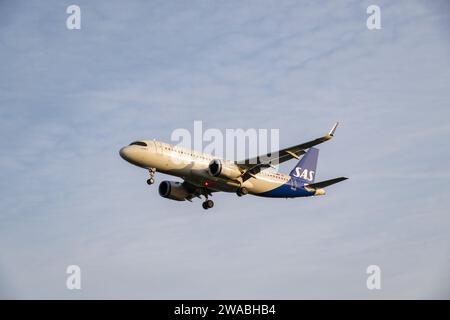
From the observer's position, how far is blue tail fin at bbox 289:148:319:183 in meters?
83.7

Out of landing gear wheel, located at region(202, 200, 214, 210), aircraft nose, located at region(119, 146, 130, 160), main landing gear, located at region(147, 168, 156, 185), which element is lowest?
landing gear wheel, located at region(202, 200, 214, 210)

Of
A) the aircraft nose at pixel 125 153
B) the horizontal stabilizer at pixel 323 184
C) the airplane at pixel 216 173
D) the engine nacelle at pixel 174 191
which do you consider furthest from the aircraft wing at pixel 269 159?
the aircraft nose at pixel 125 153

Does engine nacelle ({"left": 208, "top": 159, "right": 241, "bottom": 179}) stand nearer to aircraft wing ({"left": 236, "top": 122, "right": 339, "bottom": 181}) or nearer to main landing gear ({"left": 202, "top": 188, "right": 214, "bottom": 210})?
aircraft wing ({"left": 236, "top": 122, "right": 339, "bottom": 181})

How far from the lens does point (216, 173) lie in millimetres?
71500

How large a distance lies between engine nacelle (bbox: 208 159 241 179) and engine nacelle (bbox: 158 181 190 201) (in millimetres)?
8503

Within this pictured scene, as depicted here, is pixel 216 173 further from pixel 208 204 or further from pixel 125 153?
pixel 125 153

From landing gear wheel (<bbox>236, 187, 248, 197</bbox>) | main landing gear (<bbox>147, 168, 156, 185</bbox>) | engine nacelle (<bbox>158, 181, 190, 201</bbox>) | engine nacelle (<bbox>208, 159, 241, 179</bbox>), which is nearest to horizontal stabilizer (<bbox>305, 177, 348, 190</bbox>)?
landing gear wheel (<bbox>236, 187, 248, 197</bbox>)

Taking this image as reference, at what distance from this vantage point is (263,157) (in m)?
72.4

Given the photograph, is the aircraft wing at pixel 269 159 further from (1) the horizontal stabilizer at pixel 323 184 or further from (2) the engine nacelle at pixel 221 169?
(1) the horizontal stabilizer at pixel 323 184

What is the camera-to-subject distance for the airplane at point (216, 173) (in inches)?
2719

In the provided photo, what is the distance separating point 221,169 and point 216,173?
1.93 ft
